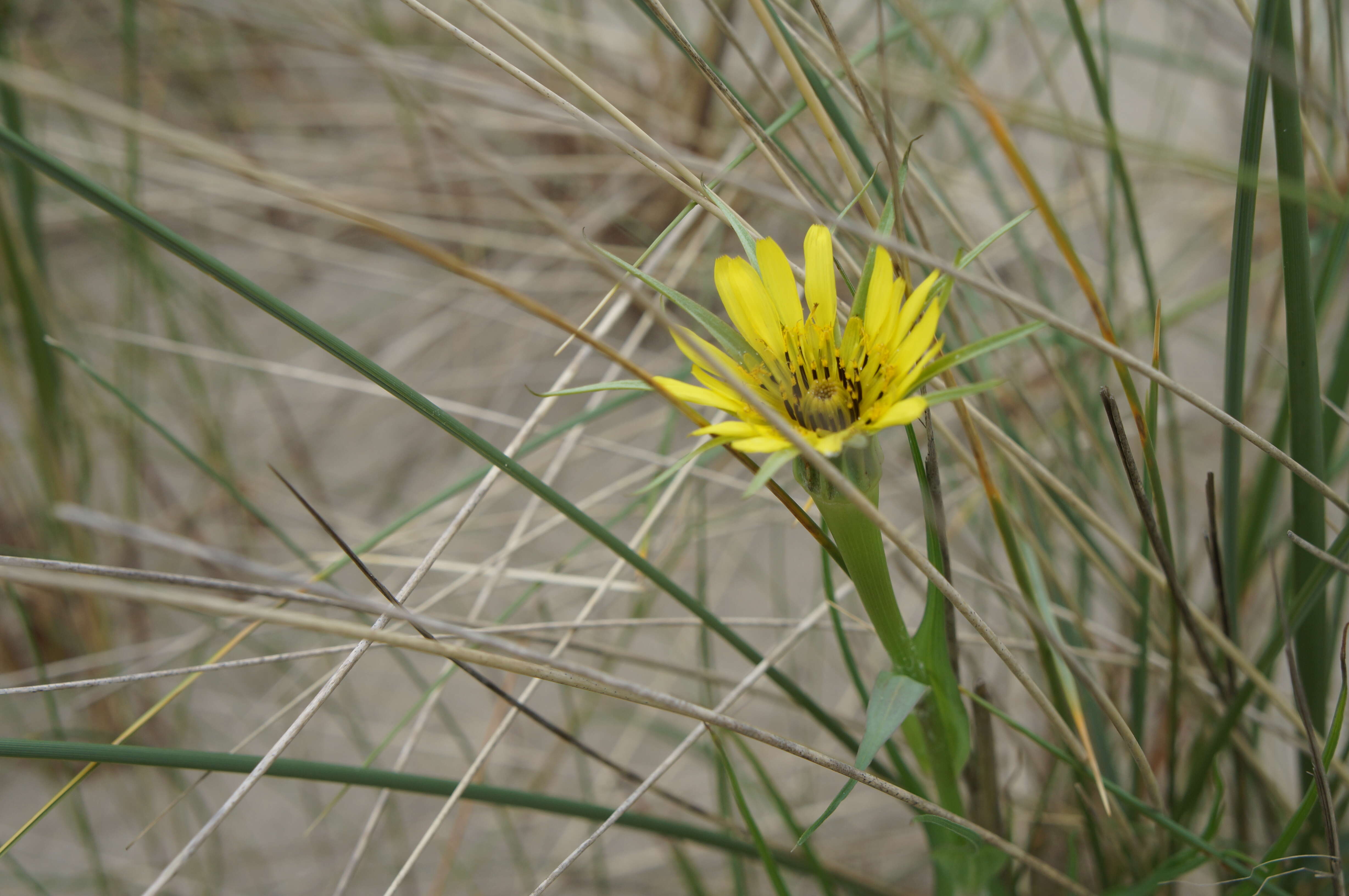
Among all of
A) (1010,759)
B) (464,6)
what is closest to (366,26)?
(464,6)

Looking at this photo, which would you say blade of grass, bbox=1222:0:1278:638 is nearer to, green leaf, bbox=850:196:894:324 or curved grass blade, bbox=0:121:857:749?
green leaf, bbox=850:196:894:324

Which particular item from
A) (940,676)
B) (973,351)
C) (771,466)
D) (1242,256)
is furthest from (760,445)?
(1242,256)

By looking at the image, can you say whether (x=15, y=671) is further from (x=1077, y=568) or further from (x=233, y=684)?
(x=1077, y=568)

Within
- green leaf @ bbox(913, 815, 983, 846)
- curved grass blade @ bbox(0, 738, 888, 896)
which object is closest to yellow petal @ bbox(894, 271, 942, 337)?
green leaf @ bbox(913, 815, 983, 846)

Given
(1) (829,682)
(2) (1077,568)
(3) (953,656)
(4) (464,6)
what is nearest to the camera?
(3) (953,656)

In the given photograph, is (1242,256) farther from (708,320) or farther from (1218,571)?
(708,320)

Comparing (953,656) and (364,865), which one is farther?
(364,865)
